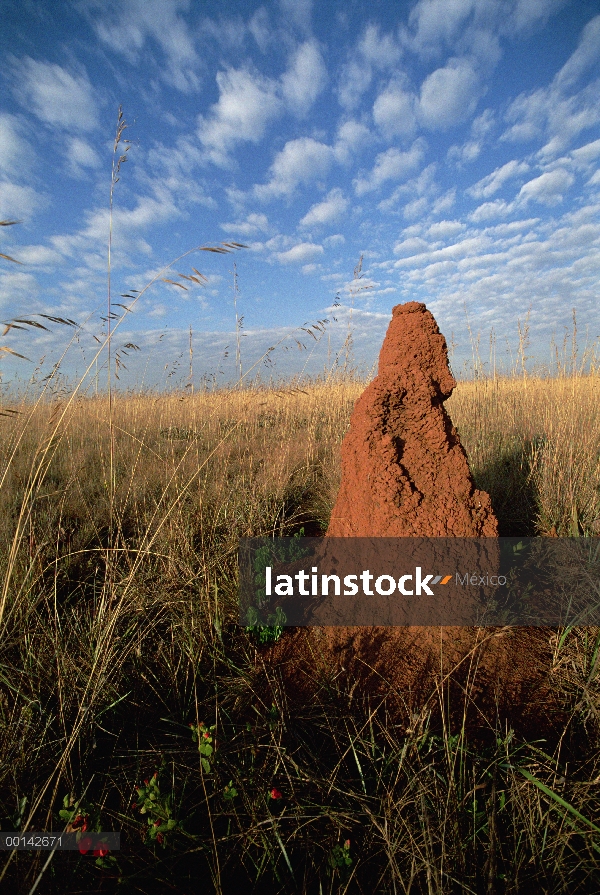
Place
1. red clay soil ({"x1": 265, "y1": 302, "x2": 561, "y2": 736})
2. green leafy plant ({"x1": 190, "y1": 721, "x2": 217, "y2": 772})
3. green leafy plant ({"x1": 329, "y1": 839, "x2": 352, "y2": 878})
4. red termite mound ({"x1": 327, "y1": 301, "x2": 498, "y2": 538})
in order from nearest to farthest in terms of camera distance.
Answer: green leafy plant ({"x1": 329, "y1": 839, "x2": 352, "y2": 878})
green leafy plant ({"x1": 190, "y1": 721, "x2": 217, "y2": 772})
red clay soil ({"x1": 265, "y1": 302, "x2": 561, "y2": 736})
red termite mound ({"x1": 327, "y1": 301, "x2": 498, "y2": 538})

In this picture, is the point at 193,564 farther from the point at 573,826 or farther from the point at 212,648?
the point at 573,826

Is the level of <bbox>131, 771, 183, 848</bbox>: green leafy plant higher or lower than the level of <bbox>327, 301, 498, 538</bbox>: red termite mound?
lower

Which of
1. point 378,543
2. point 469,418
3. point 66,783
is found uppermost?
point 469,418

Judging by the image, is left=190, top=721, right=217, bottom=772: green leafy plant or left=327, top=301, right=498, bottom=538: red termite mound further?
left=327, top=301, right=498, bottom=538: red termite mound

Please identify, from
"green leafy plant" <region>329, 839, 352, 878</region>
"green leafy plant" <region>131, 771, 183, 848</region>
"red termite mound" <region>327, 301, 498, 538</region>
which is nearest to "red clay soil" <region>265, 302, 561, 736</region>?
"red termite mound" <region>327, 301, 498, 538</region>

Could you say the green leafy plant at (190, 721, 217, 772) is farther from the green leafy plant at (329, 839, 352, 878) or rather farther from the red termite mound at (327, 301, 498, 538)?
the red termite mound at (327, 301, 498, 538)

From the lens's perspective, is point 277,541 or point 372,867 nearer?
point 372,867

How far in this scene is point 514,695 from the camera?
1.57m

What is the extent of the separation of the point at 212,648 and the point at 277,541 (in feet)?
2.77

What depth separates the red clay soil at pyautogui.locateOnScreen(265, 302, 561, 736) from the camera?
157 centimetres

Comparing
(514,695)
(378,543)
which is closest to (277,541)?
(378,543)

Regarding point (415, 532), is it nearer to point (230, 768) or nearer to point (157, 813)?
point (230, 768)

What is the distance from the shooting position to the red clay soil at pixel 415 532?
5.16ft

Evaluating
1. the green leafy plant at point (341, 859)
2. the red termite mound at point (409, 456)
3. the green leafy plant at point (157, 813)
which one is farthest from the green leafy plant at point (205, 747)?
the red termite mound at point (409, 456)
